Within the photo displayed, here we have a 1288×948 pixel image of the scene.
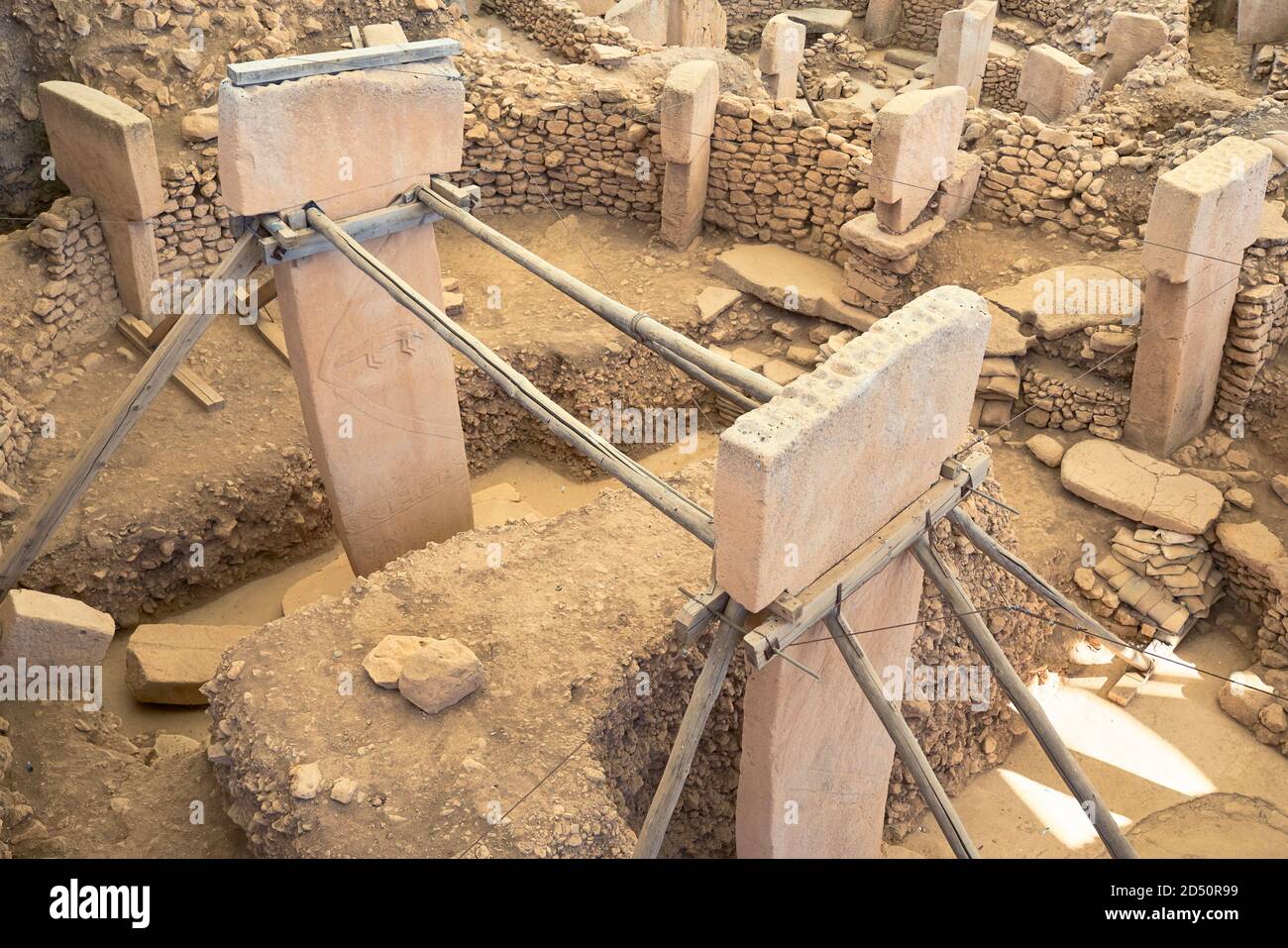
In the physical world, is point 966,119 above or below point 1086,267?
above

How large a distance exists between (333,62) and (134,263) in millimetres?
3126

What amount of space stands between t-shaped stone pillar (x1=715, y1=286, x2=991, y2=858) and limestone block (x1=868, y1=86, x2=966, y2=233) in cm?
420

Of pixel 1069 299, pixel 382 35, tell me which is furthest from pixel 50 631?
pixel 1069 299

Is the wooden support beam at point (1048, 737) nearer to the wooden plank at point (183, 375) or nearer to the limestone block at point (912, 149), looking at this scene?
the limestone block at point (912, 149)

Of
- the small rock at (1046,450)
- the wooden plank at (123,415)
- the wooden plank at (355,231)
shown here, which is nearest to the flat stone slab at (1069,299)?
the small rock at (1046,450)

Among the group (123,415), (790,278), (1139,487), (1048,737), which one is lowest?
(1139,487)

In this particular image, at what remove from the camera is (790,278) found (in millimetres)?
10133

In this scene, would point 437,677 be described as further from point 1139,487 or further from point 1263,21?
point 1263,21

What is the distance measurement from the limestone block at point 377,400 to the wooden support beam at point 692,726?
354cm

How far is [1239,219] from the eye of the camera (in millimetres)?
8141

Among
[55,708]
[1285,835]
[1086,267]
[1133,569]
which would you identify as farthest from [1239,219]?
[55,708]

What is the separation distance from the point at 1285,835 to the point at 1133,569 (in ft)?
6.10

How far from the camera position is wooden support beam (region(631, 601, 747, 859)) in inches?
187
